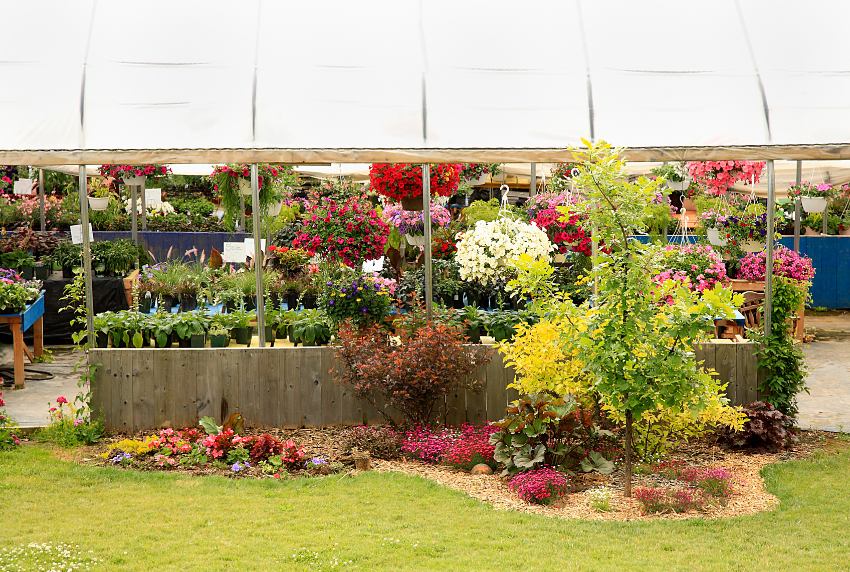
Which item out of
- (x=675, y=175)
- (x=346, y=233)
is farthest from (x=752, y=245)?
(x=346, y=233)

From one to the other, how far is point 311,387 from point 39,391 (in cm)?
338

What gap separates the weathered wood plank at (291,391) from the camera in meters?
6.85

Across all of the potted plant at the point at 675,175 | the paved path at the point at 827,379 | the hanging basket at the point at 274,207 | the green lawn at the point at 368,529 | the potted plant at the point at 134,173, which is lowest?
the green lawn at the point at 368,529

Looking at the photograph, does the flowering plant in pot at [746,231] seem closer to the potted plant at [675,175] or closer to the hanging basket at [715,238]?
the hanging basket at [715,238]

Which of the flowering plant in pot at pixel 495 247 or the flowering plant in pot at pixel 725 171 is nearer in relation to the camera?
the flowering plant in pot at pixel 495 247

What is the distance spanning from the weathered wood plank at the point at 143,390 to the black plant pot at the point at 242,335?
2.32 ft

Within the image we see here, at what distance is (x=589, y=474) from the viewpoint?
574cm

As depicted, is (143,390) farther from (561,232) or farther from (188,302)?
(561,232)

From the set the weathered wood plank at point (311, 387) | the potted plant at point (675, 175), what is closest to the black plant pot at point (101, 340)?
the weathered wood plank at point (311, 387)

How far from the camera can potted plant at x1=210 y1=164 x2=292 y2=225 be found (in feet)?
24.3

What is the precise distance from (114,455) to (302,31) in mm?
3859

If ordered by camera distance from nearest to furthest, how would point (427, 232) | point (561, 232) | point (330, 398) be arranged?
point (427, 232)
point (330, 398)
point (561, 232)

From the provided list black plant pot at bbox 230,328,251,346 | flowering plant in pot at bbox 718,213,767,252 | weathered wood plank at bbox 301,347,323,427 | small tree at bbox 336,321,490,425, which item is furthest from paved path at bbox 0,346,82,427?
flowering plant in pot at bbox 718,213,767,252

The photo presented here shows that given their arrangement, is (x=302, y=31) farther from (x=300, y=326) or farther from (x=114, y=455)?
(x=114, y=455)
